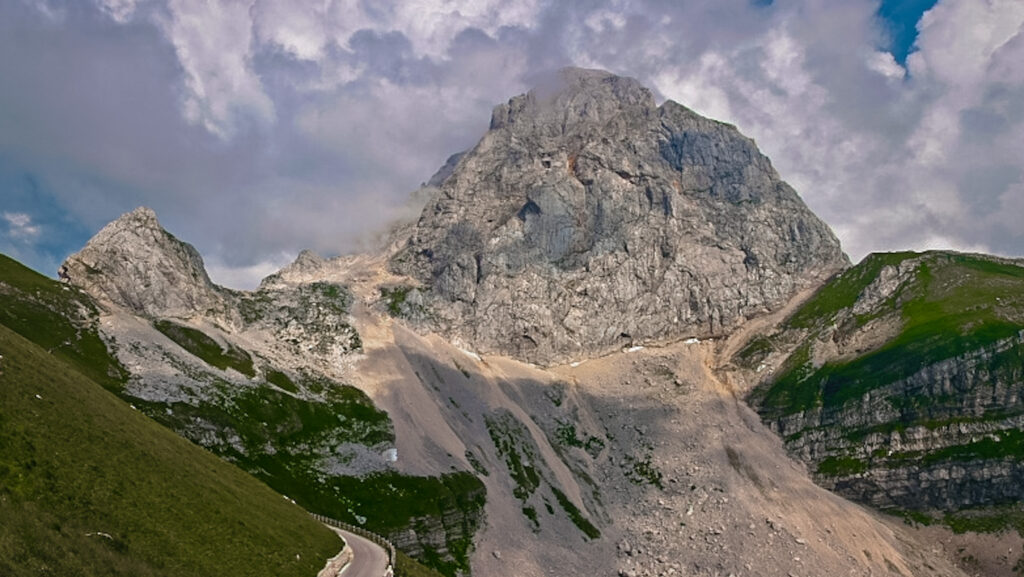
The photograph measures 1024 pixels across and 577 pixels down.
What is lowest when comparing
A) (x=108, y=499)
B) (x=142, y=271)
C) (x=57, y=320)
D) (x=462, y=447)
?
(x=108, y=499)

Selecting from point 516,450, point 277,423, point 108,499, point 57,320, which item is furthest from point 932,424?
point 57,320

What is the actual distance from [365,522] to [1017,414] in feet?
536

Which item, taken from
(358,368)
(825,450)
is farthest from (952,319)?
(358,368)

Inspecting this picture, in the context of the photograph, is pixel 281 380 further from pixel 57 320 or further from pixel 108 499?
pixel 108 499

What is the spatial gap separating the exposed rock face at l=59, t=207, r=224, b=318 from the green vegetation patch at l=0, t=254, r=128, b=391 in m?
13.1

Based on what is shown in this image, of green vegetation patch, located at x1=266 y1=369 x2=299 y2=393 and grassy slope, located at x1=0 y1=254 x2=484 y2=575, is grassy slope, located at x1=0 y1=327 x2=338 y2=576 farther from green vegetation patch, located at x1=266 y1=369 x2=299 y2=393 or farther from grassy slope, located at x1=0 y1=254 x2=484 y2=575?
green vegetation patch, located at x1=266 y1=369 x2=299 y2=393

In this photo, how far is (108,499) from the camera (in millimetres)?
39344

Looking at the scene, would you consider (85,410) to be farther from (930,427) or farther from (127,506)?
(930,427)

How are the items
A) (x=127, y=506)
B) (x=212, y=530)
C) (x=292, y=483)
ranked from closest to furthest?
(x=127, y=506) < (x=212, y=530) < (x=292, y=483)

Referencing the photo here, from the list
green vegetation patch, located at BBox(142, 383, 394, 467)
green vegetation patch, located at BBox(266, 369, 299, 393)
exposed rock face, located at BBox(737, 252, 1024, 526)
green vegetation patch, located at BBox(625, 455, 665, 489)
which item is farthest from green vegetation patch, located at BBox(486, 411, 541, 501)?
exposed rock face, located at BBox(737, 252, 1024, 526)

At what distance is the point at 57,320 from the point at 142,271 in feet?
128

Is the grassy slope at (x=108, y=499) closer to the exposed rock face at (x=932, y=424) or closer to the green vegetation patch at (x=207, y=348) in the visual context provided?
the green vegetation patch at (x=207, y=348)

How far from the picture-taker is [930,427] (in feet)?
571

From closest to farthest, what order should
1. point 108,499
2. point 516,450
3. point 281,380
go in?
1. point 108,499
2. point 281,380
3. point 516,450
